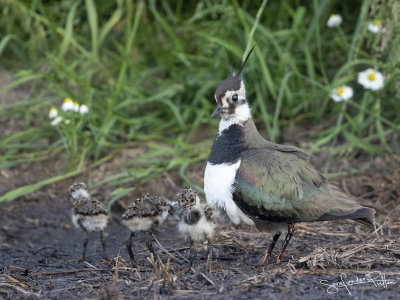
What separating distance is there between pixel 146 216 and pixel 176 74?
3236mm

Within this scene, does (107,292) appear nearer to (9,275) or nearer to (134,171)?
(9,275)

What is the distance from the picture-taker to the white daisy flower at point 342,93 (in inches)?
250

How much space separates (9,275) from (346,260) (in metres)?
2.19

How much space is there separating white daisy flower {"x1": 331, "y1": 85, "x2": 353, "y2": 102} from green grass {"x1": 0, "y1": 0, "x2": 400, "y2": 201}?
10cm

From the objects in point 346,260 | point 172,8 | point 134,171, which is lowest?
point 346,260

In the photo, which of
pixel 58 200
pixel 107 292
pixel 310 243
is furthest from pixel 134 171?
pixel 107 292

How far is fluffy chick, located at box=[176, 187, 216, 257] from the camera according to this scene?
432 centimetres

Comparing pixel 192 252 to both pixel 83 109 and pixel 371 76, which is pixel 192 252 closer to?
pixel 83 109

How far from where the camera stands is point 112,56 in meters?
7.70

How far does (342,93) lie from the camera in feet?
21.1

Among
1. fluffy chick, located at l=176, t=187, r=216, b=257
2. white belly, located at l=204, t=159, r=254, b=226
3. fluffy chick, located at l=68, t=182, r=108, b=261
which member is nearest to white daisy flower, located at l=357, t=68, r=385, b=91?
white belly, located at l=204, t=159, r=254, b=226

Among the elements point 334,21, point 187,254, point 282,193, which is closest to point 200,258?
point 187,254

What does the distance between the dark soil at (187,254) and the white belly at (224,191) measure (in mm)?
327

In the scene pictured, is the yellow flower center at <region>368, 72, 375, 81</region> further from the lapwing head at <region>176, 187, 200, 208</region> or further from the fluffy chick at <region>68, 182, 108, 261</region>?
the fluffy chick at <region>68, 182, 108, 261</region>
